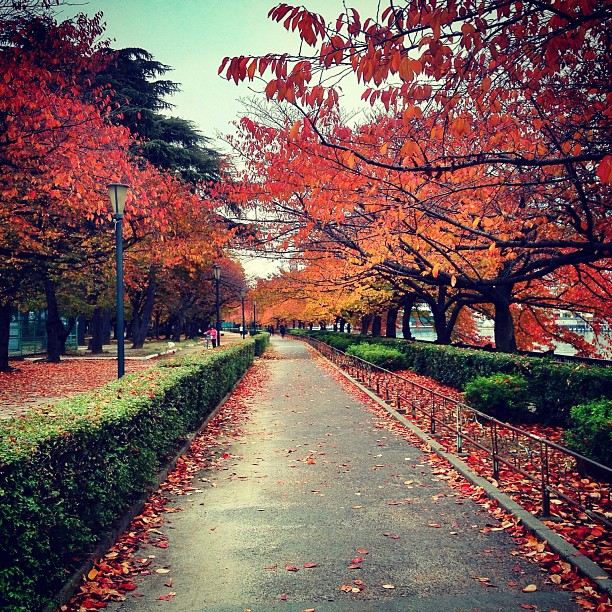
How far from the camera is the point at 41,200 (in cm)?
1595

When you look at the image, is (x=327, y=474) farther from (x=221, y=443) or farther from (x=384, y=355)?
(x=384, y=355)

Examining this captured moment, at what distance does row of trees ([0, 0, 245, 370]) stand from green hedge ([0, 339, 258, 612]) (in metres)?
6.33

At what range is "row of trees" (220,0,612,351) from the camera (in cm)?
475

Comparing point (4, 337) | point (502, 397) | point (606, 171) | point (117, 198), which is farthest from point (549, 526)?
point (4, 337)

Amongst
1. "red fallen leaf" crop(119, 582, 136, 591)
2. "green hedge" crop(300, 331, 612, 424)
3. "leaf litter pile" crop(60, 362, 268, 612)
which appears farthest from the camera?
"green hedge" crop(300, 331, 612, 424)

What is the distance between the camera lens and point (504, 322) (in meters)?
19.7

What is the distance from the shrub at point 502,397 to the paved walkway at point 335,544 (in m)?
2.87

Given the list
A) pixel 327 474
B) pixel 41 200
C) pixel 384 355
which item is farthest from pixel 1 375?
pixel 327 474

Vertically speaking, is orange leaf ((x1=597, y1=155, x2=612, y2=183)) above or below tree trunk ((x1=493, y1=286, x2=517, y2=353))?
above

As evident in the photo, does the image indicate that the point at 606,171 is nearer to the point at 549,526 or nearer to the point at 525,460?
the point at 549,526

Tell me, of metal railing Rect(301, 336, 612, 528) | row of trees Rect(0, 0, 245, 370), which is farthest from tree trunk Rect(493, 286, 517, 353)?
row of trees Rect(0, 0, 245, 370)

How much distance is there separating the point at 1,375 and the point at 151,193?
9186 millimetres

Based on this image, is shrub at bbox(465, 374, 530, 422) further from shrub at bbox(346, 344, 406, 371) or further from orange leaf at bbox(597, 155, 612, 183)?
shrub at bbox(346, 344, 406, 371)

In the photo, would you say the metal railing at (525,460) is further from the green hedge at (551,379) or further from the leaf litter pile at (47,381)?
the leaf litter pile at (47,381)
